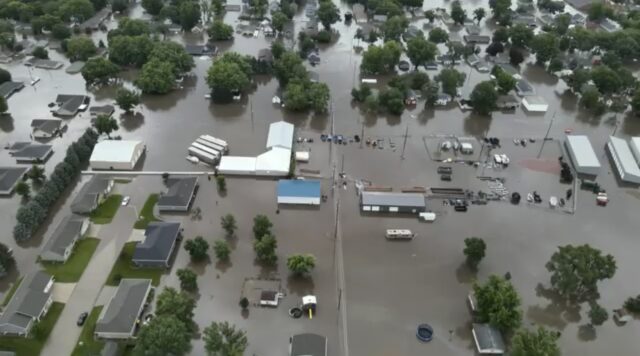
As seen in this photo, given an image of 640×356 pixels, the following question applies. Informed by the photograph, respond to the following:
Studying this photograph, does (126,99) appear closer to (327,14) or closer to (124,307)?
(124,307)

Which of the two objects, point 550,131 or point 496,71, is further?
point 496,71

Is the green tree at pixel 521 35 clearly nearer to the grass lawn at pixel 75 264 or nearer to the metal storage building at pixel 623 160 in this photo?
the metal storage building at pixel 623 160

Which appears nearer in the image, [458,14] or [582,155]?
[582,155]

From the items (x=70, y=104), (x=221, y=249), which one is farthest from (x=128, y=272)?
(x=70, y=104)

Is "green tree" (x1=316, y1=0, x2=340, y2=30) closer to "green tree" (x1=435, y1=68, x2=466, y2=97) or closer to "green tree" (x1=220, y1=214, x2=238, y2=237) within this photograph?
"green tree" (x1=435, y1=68, x2=466, y2=97)

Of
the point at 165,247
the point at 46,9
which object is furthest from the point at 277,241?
the point at 46,9

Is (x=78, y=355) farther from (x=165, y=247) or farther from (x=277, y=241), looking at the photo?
(x=277, y=241)
